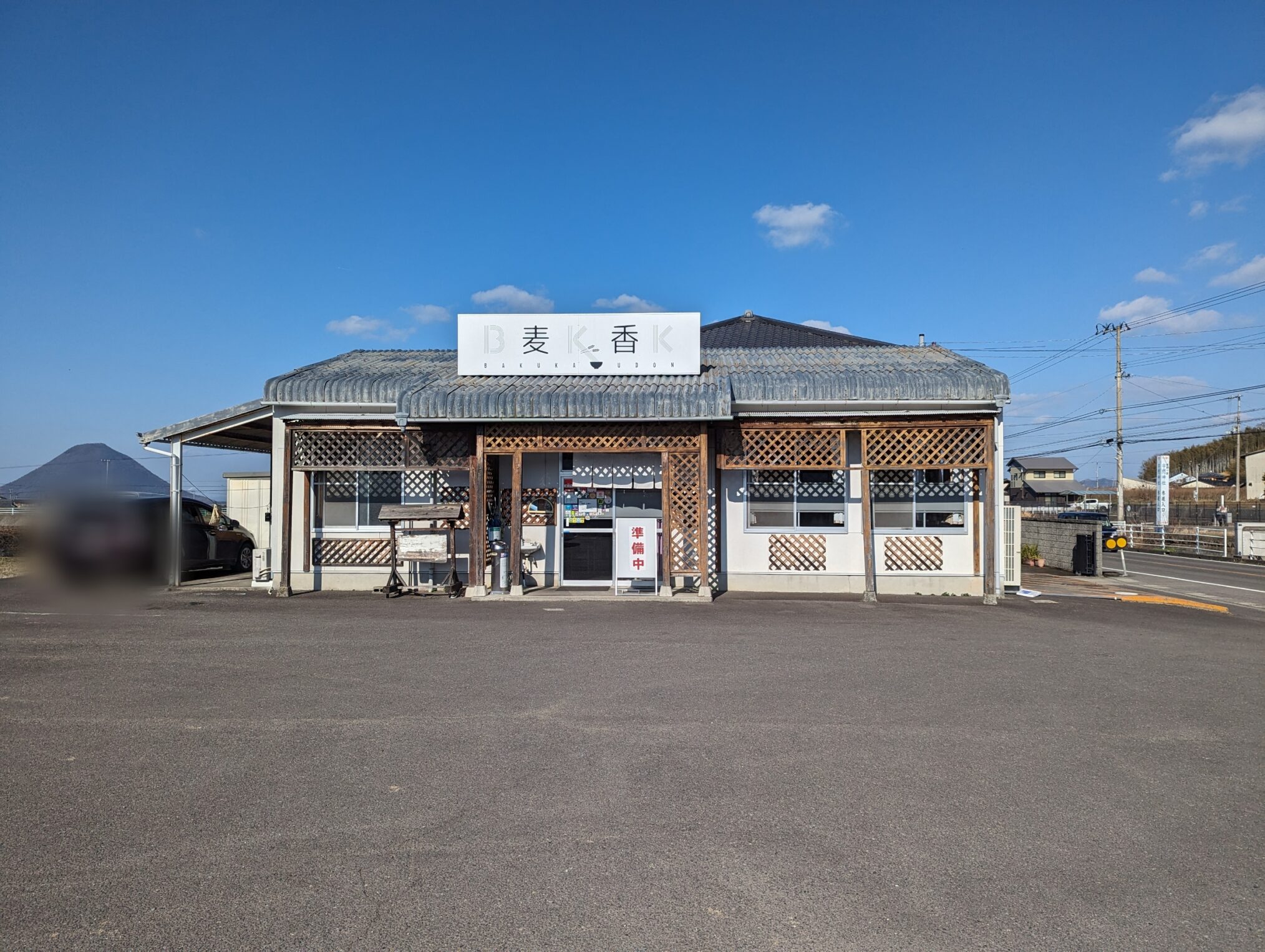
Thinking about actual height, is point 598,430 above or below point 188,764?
above

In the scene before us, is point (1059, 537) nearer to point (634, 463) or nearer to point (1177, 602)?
→ point (1177, 602)

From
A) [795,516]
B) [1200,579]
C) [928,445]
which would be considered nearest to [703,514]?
[795,516]

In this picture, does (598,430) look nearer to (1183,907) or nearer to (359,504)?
(359,504)

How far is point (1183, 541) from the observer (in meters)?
31.6

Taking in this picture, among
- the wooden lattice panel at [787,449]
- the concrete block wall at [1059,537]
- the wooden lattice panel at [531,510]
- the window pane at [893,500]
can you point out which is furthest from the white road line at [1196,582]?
the wooden lattice panel at [531,510]

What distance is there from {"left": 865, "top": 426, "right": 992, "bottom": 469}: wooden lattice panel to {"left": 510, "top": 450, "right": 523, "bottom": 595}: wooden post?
557 cm

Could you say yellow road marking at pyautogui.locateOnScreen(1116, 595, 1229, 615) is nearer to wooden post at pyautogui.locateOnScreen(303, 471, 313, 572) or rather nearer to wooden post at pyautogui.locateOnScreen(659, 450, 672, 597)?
wooden post at pyautogui.locateOnScreen(659, 450, 672, 597)

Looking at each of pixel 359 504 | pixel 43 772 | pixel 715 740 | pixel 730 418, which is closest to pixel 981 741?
pixel 715 740

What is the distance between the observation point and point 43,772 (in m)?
4.85

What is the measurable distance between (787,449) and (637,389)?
2.62m

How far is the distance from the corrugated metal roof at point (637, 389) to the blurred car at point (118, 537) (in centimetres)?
284

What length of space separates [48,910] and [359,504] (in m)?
11.3

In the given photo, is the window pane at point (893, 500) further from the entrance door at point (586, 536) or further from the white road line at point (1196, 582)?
the white road line at point (1196, 582)

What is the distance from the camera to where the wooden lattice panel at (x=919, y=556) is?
542 inches
